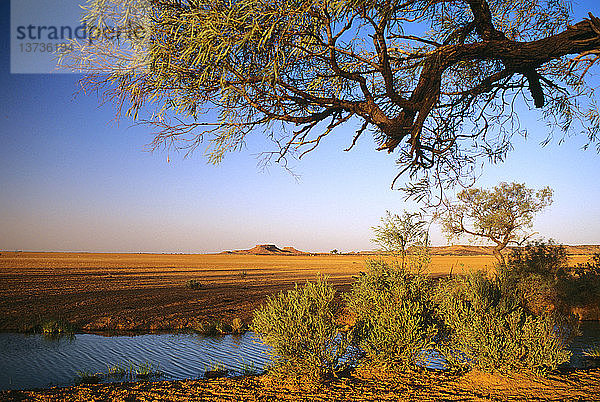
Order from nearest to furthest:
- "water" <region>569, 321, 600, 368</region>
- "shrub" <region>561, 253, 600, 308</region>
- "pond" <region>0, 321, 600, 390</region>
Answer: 1. "pond" <region>0, 321, 600, 390</region>
2. "water" <region>569, 321, 600, 368</region>
3. "shrub" <region>561, 253, 600, 308</region>

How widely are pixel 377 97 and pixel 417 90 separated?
0.70m

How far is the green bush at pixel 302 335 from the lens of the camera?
6.28 meters

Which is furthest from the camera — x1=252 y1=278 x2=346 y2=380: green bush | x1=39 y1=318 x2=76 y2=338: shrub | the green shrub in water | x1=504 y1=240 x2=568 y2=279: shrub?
x1=504 y1=240 x2=568 y2=279: shrub

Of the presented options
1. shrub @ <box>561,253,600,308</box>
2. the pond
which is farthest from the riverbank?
shrub @ <box>561,253,600,308</box>

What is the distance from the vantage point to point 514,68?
207 inches

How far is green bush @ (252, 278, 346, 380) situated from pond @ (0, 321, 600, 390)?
1749mm

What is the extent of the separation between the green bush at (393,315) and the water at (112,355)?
5.96 feet

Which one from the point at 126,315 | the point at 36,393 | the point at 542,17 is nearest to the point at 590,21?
the point at 542,17

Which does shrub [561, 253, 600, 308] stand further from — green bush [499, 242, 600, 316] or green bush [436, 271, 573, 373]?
green bush [436, 271, 573, 373]

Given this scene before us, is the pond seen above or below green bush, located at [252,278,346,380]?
below

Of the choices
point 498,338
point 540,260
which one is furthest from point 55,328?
point 540,260

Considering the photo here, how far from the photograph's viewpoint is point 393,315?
6.79 metres

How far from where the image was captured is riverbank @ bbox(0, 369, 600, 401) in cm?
538

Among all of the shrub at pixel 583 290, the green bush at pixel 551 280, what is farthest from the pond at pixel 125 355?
the shrub at pixel 583 290
